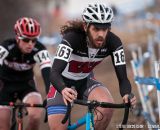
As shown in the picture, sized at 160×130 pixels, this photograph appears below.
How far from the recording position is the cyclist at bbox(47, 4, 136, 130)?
19.1 ft

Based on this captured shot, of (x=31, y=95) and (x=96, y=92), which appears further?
(x=31, y=95)

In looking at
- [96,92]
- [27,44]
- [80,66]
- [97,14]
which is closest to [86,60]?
[80,66]

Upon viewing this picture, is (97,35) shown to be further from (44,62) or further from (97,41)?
(44,62)

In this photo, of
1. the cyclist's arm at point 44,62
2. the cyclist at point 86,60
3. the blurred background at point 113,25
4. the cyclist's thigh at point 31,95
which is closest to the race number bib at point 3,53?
the cyclist's arm at point 44,62

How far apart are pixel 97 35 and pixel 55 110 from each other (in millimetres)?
1095

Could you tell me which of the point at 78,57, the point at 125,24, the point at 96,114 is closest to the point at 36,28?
the point at 78,57

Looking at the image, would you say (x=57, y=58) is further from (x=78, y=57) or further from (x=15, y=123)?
(x=15, y=123)

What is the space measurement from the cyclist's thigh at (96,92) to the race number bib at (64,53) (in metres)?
0.63

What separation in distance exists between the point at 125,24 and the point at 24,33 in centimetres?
3096

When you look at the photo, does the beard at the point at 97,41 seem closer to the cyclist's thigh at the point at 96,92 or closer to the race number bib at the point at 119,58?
the race number bib at the point at 119,58

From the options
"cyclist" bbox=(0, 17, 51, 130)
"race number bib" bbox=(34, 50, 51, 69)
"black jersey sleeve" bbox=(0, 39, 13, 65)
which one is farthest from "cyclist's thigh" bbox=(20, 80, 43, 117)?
"black jersey sleeve" bbox=(0, 39, 13, 65)

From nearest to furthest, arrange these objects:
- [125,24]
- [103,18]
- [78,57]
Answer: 1. [103,18]
2. [78,57]
3. [125,24]

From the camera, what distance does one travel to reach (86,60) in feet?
20.8

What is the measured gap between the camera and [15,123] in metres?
7.86
